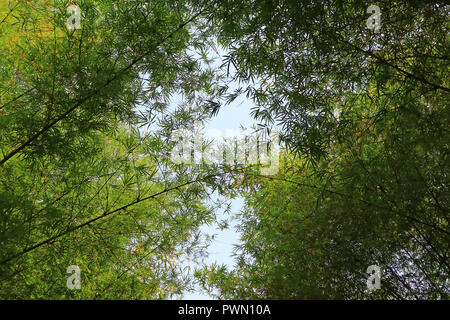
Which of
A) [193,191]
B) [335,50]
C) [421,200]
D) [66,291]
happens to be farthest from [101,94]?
[421,200]

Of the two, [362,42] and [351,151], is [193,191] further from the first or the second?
[362,42]

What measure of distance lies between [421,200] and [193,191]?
6.67 feet

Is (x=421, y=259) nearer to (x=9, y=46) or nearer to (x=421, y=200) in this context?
(x=421, y=200)

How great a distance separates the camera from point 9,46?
3.48 m

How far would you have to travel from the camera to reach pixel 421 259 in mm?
3283

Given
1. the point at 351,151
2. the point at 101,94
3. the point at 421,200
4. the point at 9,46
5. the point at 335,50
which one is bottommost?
the point at 421,200

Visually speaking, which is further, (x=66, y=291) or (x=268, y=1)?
(x=66, y=291)

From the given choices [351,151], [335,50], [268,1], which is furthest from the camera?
[351,151]
